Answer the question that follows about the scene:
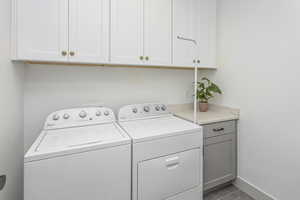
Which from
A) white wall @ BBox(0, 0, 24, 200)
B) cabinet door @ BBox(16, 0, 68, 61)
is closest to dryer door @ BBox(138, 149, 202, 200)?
white wall @ BBox(0, 0, 24, 200)

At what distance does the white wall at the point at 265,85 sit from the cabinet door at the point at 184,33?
0.45 meters

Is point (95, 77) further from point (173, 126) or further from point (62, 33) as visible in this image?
point (173, 126)

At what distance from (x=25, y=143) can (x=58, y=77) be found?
0.72 metres

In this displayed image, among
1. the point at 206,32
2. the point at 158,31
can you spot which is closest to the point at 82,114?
the point at 158,31

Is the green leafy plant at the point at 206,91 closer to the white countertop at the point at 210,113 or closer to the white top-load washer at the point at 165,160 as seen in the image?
the white countertop at the point at 210,113

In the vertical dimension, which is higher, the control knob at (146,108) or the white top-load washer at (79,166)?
the control knob at (146,108)

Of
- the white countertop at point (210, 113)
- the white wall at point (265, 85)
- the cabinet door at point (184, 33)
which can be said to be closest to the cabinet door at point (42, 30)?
the cabinet door at point (184, 33)

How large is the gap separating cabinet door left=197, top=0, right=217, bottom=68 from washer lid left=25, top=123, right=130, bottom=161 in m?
1.40

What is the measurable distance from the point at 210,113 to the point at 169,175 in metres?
1.04

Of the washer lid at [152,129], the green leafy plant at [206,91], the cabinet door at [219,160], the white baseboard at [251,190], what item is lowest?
the white baseboard at [251,190]

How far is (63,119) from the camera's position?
1415mm

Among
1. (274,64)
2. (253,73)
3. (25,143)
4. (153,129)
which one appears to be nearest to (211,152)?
(153,129)

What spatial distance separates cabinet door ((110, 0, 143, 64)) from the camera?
1428 mm

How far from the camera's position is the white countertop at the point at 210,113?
166 centimetres
